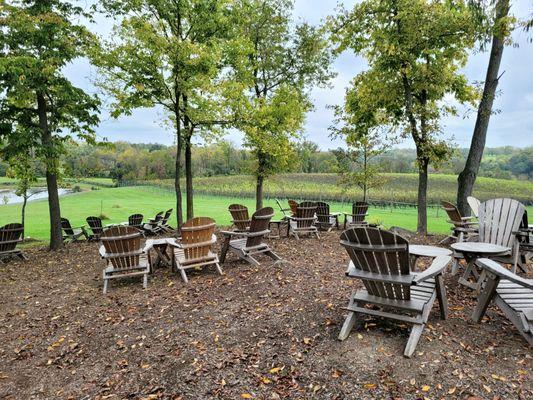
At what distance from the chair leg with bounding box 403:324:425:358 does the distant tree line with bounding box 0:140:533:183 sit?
832 cm

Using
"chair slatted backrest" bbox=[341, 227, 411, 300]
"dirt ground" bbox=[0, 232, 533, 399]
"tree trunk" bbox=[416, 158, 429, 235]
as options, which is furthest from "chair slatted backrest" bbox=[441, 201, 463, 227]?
"chair slatted backrest" bbox=[341, 227, 411, 300]

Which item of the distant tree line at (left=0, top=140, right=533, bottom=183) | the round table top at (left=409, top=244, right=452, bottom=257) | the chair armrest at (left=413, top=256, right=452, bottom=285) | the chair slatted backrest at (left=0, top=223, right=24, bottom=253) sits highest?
the distant tree line at (left=0, top=140, right=533, bottom=183)

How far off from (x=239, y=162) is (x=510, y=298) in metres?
12.2

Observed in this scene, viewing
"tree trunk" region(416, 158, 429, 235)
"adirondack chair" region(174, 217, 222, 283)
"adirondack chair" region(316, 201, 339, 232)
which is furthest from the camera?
"adirondack chair" region(316, 201, 339, 232)

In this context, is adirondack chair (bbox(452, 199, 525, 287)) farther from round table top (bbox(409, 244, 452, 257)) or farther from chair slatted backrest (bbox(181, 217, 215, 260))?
chair slatted backrest (bbox(181, 217, 215, 260))

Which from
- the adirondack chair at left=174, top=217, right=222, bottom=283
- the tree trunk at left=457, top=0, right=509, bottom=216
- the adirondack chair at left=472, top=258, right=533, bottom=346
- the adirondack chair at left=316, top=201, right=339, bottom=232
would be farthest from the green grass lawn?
the adirondack chair at left=472, top=258, right=533, bottom=346

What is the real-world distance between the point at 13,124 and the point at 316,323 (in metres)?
10.4

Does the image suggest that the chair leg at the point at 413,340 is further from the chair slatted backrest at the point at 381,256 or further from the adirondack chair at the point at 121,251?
the adirondack chair at the point at 121,251

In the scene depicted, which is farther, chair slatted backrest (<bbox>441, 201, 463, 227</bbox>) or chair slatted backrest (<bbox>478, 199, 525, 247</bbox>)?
chair slatted backrest (<bbox>441, 201, 463, 227</bbox>)

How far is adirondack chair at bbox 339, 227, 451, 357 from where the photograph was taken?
3.12 metres

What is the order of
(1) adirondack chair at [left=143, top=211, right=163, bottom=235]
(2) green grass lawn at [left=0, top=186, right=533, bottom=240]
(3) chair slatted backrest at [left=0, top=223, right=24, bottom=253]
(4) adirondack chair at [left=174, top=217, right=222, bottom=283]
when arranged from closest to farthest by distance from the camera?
(4) adirondack chair at [left=174, top=217, right=222, bottom=283], (3) chair slatted backrest at [left=0, top=223, right=24, bottom=253], (1) adirondack chair at [left=143, top=211, right=163, bottom=235], (2) green grass lawn at [left=0, top=186, right=533, bottom=240]

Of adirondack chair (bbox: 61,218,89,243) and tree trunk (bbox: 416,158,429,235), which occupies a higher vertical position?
tree trunk (bbox: 416,158,429,235)

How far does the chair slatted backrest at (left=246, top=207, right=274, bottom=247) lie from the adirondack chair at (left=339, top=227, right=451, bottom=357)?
3.21 metres

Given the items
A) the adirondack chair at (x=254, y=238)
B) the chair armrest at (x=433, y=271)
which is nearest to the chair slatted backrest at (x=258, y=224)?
the adirondack chair at (x=254, y=238)
